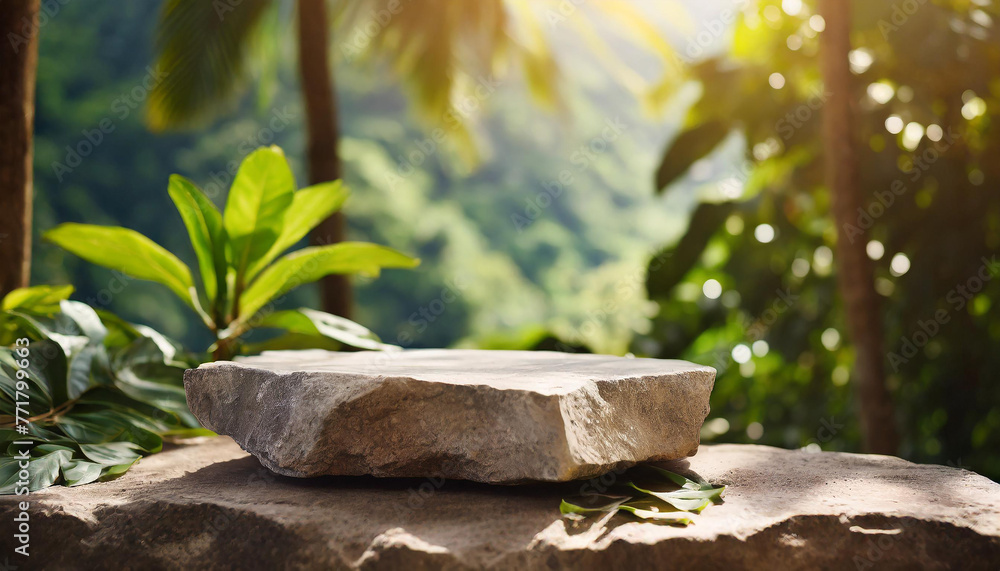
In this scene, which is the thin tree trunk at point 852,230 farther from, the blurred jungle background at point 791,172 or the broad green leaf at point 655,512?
the broad green leaf at point 655,512

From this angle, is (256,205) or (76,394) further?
(256,205)

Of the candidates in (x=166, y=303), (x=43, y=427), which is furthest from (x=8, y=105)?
(x=166, y=303)

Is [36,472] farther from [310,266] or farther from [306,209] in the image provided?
[306,209]

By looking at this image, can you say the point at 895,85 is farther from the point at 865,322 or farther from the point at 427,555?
the point at 427,555

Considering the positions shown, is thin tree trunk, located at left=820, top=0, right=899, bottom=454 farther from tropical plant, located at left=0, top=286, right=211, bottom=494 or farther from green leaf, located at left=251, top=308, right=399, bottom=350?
tropical plant, located at left=0, top=286, right=211, bottom=494

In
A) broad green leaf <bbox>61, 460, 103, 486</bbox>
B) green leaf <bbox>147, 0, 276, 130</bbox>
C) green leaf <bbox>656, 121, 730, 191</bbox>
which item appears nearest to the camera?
broad green leaf <bbox>61, 460, 103, 486</bbox>

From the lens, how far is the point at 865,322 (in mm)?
2113

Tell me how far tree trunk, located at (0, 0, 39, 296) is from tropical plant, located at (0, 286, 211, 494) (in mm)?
168

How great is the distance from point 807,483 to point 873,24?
1.81 meters

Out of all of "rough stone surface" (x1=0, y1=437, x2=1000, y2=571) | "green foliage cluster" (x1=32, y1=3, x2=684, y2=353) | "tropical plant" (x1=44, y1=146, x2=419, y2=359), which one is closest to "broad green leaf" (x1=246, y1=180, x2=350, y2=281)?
"tropical plant" (x1=44, y1=146, x2=419, y2=359)

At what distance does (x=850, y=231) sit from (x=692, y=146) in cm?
95

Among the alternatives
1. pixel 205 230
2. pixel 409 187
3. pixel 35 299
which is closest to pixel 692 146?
pixel 205 230

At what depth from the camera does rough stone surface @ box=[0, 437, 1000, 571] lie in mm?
903

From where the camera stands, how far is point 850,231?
6.91ft
